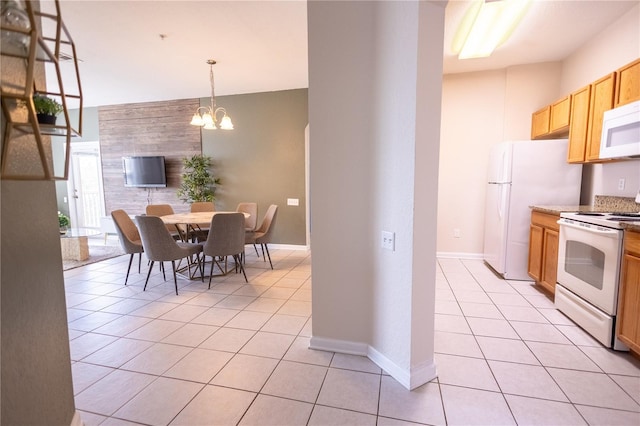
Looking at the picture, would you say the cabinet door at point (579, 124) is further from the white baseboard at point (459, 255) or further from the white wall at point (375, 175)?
the white wall at point (375, 175)

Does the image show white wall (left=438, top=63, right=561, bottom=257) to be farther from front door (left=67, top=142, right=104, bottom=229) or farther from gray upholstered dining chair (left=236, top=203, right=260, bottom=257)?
front door (left=67, top=142, right=104, bottom=229)

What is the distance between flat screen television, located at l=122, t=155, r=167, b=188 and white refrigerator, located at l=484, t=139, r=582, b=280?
579cm

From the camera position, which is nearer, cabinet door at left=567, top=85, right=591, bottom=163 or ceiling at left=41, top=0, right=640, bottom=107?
ceiling at left=41, top=0, right=640, bottom=107

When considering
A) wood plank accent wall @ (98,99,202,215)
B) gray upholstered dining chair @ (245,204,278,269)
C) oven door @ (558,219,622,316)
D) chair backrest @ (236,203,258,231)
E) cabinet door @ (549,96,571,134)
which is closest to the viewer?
oven door @ (558,219,622,316)

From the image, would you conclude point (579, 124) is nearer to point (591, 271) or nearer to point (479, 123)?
point (479, 123)

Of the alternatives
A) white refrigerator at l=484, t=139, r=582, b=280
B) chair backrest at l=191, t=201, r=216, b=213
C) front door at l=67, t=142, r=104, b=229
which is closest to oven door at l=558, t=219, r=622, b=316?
white refrigerator at l=484, t=139, r=582, b=280

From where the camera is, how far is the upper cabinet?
101 inches

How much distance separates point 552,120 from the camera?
12.1ft

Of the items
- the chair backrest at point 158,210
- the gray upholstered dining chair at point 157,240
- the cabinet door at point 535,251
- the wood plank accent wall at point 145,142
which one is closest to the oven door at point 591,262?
the cabinet door at point 535,251

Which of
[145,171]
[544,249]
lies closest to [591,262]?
[544,249]

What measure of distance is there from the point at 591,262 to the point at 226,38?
4.07 m

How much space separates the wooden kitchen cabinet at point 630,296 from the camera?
6.41 ft

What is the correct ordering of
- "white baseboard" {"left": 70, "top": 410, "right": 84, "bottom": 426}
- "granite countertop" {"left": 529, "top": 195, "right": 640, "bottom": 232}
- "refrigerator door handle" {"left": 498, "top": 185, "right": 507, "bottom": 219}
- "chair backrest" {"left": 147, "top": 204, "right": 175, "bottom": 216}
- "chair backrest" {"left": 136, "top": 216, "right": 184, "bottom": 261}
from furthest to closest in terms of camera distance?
"chair backrest" {"left": 147, "top": 204, "right": 175, "bottom": 216}
"refrigerator door handle" {"left": 498, "top": 185, "right": 507, "bottom": 219}
"chair backrest" {"left": 136, "top": 216, "right": 184, "bottom": 261}
"granite countertop" {"left": 529, "top": 195, "right": 640, "bottom": 232}
"white baseboard" {"left": 70, "top": 410, "right": 84, "bottom": 426}

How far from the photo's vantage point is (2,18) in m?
0.91
